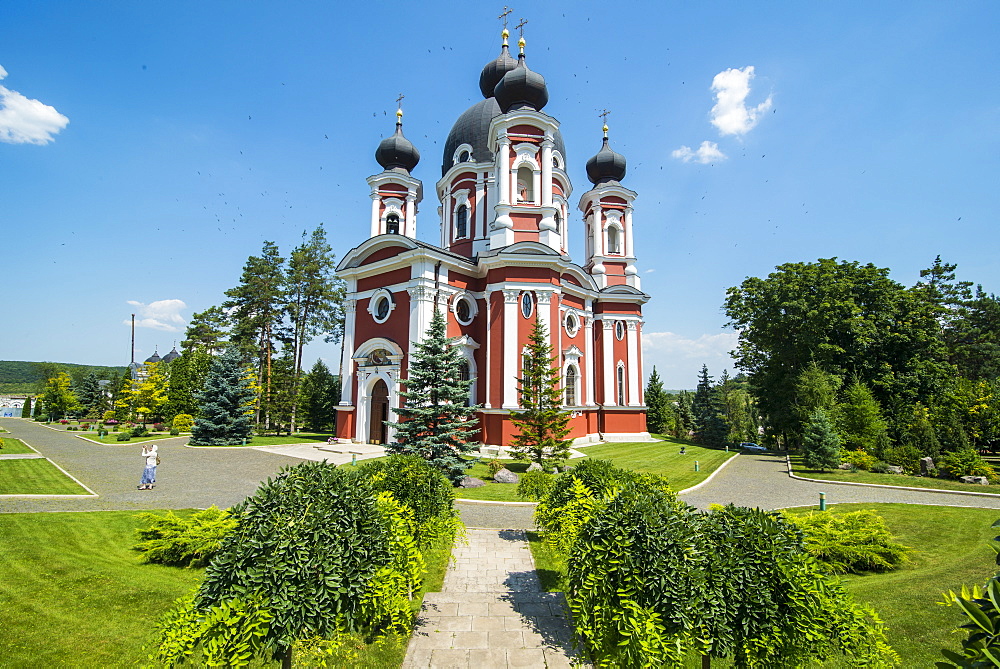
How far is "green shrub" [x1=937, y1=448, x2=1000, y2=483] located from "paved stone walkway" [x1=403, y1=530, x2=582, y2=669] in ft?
53.6

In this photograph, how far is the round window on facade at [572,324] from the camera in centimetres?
2427

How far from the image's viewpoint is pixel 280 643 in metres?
3.19

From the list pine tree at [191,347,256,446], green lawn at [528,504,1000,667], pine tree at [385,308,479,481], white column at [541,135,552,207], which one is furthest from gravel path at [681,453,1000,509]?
pine tree at [191,347,256,446]

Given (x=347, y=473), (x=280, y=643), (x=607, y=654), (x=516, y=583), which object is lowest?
(x=516, y=583)

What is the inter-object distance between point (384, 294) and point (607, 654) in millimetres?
18579

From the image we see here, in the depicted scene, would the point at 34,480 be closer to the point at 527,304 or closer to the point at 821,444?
the point at 527,304

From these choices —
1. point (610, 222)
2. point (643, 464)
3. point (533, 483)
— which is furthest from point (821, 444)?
point (610, 222)

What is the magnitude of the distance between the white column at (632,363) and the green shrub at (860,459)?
1068cm

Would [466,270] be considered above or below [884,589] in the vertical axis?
above

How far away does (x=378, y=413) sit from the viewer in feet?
67.6

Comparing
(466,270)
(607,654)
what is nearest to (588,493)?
(607,654)

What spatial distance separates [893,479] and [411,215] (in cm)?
2333

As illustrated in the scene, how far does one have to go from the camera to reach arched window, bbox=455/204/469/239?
24.4m

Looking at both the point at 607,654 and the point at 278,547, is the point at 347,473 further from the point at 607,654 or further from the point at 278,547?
the point at 607,654
